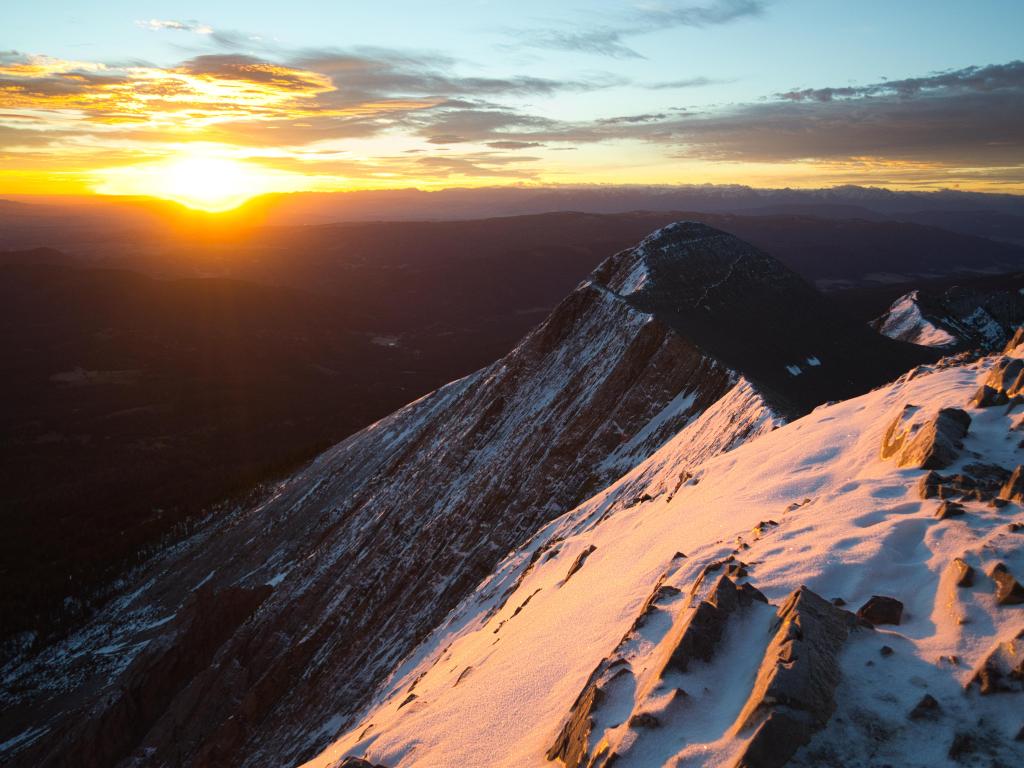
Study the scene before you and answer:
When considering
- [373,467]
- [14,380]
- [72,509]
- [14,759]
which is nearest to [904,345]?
[373,467]

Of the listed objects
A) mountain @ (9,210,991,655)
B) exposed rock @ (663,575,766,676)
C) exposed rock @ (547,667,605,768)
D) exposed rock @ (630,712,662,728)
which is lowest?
mountain @ (9,210,991,655)

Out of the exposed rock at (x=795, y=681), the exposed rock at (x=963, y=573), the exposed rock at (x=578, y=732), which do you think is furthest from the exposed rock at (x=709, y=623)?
the exposed rock at (x=963, y=573)

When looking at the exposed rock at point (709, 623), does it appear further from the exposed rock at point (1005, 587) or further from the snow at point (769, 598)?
the exposed rock at point (1005, 587)

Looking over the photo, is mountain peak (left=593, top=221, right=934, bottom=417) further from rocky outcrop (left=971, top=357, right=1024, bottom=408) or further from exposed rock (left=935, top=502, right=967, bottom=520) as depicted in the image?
exposed rock (left=935, top=502, right=967, bottom=520)

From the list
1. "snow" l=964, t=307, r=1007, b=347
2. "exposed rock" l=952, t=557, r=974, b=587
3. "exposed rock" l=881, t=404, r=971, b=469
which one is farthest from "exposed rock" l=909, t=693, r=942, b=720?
"snow" l=964, t=307, r=1007, b=347

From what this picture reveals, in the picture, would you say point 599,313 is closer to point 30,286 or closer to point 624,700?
point 624,700

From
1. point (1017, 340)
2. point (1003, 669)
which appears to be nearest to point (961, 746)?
point (1003, 669)
